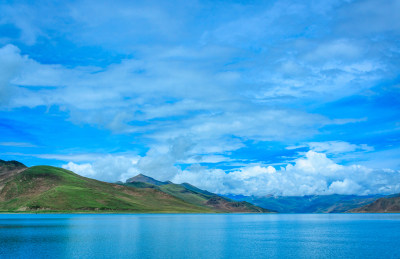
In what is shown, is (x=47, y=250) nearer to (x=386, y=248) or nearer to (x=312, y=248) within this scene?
(x=312, y=248)

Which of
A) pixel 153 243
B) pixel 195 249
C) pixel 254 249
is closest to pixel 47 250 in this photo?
pixel 153 243

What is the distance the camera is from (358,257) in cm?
7669

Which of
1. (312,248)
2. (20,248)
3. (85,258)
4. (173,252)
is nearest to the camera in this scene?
(85,258)

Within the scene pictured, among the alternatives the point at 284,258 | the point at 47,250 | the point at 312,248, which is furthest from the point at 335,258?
the point at 47,250

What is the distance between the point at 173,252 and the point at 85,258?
20.1m

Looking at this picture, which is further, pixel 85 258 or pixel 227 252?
pixel 227 252

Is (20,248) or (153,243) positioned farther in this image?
(153,243)

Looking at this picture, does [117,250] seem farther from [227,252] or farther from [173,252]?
[227,252]

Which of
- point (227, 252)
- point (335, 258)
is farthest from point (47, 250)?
point (335, 258)

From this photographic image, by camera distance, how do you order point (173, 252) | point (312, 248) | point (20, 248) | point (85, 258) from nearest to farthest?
point (85, 258)
point (173, 252)
point (20, 248)
point (312, 248)

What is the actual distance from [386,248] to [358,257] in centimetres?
2084

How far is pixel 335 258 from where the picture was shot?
75.8 m

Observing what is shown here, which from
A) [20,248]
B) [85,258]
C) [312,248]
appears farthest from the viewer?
[312,248]

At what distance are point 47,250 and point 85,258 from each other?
17208 millimetres
